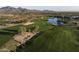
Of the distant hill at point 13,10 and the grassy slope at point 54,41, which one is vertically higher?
the distant hill at point 13,10

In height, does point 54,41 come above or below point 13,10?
below

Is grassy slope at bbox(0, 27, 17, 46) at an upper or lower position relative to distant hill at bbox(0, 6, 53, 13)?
lower

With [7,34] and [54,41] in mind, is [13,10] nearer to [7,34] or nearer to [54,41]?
[7,34]

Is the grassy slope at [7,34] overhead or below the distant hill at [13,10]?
below

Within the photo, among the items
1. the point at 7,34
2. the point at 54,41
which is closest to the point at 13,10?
the point at 7,34
